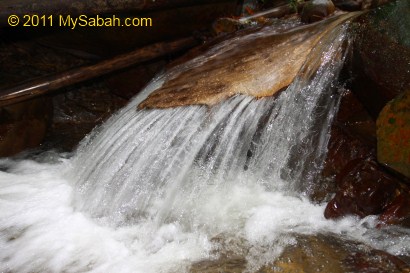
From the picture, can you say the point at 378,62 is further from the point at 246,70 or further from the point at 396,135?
A: the point at 246,70

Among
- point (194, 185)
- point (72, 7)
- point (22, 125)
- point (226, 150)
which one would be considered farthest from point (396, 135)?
point (22, 125)

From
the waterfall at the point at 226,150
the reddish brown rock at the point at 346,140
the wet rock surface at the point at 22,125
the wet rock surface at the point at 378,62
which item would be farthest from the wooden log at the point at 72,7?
the reddish brown rock at the point at 346,140

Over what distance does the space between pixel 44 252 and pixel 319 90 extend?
281cm

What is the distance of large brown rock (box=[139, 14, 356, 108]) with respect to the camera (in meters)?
3.55

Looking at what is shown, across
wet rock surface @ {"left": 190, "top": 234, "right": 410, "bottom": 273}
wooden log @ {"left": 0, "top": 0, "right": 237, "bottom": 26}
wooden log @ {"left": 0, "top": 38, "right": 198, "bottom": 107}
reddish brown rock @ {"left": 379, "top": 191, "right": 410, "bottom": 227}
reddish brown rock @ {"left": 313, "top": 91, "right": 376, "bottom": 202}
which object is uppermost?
wooden log @ {"left": 0, "top": 0, "right": 237, "bottom": 26}

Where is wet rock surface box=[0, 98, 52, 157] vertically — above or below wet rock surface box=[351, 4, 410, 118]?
below

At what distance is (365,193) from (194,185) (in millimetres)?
1511

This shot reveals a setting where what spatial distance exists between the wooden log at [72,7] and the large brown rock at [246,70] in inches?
37.5

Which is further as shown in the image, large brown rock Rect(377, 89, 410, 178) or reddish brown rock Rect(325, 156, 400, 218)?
reddish brown rock Rect(325, 156, 400, 218)

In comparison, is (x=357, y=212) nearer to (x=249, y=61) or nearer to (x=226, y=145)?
(x=226, y=145)

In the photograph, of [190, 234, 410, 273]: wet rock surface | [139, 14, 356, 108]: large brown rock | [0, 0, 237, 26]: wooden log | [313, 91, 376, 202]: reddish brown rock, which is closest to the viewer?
[190, 234, 410, 273]: wet rock surface

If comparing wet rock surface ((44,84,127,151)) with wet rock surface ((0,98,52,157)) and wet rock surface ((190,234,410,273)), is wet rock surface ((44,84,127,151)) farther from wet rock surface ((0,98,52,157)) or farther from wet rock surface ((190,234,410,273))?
wet rock surface ((190,234,410,273))

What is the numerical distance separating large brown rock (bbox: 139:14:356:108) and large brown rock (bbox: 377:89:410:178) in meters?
0.89

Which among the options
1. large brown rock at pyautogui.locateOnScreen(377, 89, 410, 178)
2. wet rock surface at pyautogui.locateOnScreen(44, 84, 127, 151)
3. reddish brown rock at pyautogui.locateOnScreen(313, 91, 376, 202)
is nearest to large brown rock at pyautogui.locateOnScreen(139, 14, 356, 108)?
reddish brown rock at pyautogui.locateOnScreen(313, 91, 376, 202)
